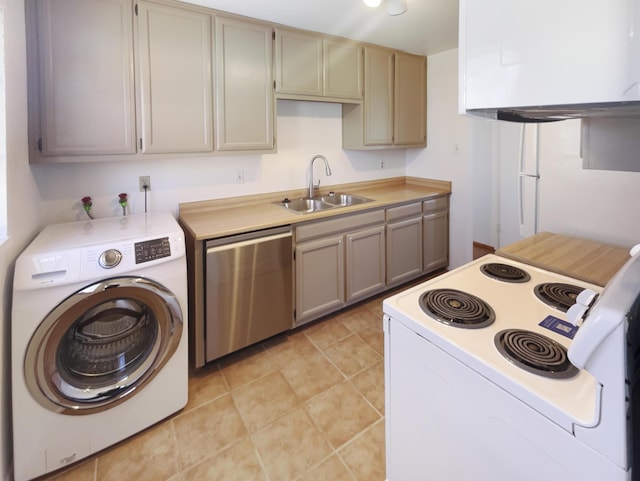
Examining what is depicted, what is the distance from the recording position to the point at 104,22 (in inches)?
71.8

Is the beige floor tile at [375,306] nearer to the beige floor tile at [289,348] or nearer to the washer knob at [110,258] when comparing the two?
the beige floor tile at [289,348]

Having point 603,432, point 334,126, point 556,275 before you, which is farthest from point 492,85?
point 334,126

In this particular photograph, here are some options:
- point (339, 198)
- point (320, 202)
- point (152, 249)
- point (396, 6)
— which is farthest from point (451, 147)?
point (152, 249)

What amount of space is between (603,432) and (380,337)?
191cm

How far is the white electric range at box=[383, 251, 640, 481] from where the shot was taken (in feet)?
2.05

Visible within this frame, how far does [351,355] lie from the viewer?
231cm

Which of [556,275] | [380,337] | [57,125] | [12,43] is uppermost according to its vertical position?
[12,43]

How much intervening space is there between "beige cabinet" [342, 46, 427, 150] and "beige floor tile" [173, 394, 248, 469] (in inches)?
93.9

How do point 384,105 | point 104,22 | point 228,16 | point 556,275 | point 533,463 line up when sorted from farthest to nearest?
point 384,105 → point 228,16 → point 104,22 → point 556,275 → point 533,463

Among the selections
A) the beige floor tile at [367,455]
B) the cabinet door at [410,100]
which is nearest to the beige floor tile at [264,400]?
the beige floor tile at [367,455]

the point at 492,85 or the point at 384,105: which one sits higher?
the point at 384,105

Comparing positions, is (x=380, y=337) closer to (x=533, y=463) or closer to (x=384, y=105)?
(x=533, y=463)

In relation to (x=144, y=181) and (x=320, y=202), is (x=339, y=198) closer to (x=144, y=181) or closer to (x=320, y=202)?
(x=320, y=202)

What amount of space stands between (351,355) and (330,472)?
87 centimetres
